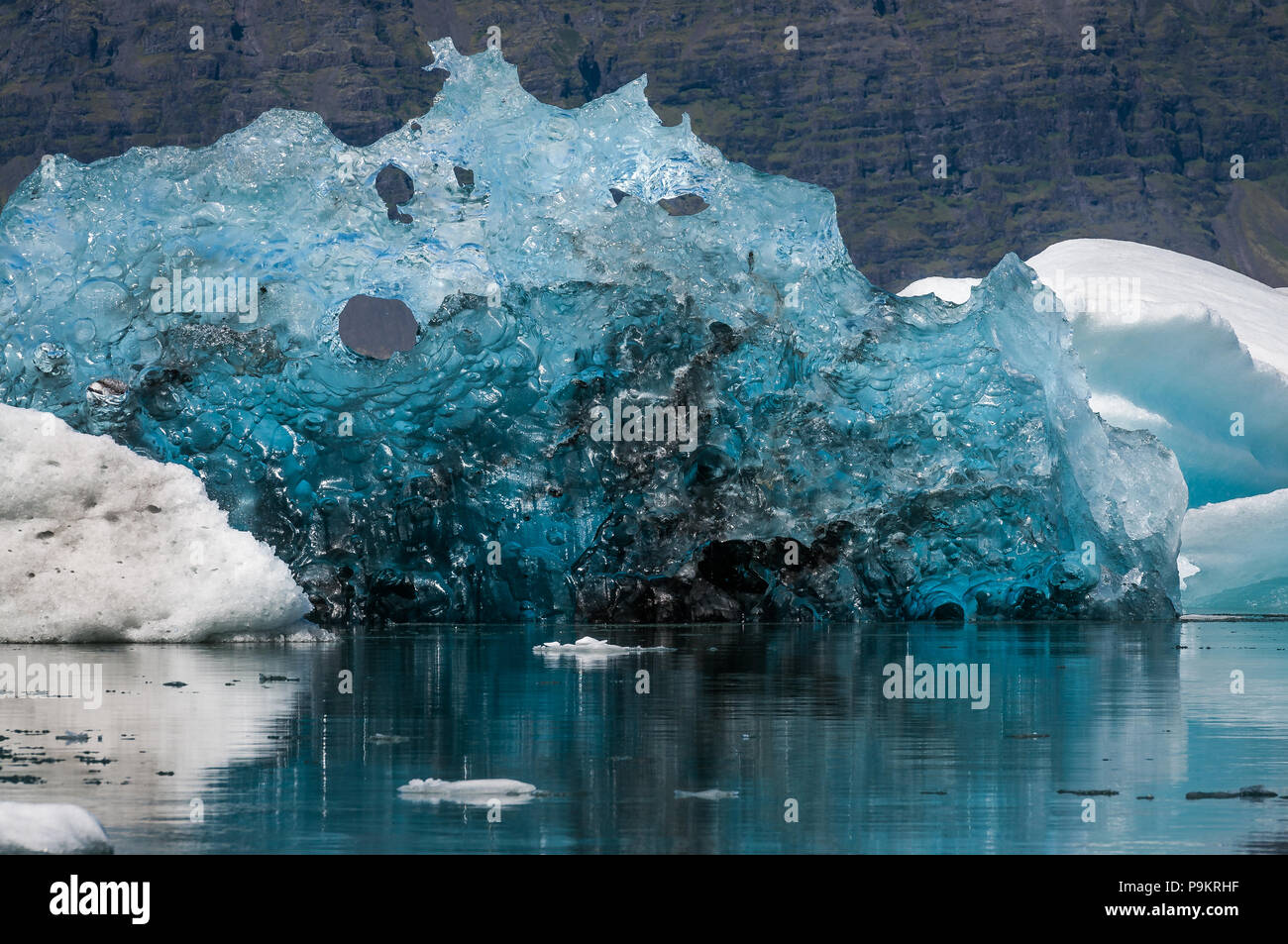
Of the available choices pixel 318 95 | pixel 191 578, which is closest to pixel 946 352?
pixel 191 578

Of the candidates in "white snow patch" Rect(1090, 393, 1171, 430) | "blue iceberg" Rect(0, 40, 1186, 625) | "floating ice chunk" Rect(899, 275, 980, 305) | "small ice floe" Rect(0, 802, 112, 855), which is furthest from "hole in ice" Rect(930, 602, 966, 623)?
"small ice floe" Rect(0, 802, 112, 855)

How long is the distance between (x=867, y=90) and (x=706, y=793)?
16165 centimetres

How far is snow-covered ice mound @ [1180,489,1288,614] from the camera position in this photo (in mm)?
32094

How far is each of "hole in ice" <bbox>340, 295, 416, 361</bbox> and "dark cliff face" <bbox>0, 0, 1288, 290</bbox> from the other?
12.8 metres

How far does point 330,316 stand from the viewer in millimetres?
24328

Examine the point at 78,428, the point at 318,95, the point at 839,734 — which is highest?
the point at 318,95

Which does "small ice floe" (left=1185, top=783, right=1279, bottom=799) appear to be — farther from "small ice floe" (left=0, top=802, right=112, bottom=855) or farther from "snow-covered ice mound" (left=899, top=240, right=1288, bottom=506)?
"snow-covered ice mound" (left=899, top=240, right=1288, bottom=506)

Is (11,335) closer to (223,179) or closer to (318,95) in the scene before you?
(223,179)

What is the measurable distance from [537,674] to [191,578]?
5689 mm

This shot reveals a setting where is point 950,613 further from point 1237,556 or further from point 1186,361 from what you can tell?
point 1237,556

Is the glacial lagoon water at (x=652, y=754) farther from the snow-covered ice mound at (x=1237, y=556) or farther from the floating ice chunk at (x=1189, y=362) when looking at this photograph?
the snow-covered ice mound at (x=1237, y=556)

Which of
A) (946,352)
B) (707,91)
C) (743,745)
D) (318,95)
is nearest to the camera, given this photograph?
(743,745)

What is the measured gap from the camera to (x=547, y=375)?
24.9m

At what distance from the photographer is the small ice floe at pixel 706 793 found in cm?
871
